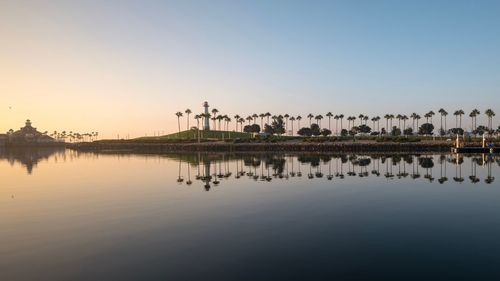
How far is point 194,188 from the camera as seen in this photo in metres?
41.3

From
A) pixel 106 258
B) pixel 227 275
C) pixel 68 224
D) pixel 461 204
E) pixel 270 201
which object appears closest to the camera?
pixel 227 275

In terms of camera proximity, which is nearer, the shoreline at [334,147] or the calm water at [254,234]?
the calm water at [254,234]

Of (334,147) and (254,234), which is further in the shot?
(334,147)

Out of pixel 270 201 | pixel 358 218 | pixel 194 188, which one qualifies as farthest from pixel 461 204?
pixel 194 188

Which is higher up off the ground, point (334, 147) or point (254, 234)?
point (254, 234)

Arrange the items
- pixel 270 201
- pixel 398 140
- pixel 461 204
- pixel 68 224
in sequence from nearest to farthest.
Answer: pixel 68 224
pixel 461 204
pixel 270 201
pixel 398 140

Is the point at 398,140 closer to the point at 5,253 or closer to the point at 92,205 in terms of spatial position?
the point at 92,205

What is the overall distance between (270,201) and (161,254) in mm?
16241

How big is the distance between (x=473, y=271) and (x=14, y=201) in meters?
38.3

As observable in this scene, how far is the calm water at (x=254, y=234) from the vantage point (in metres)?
14.9

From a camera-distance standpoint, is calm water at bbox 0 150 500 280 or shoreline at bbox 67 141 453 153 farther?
shoreline at bbox 67 141 453 153

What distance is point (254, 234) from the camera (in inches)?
811

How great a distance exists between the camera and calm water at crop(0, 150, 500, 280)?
14.9 meters

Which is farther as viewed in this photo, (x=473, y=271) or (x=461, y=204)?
(x=461, y=204)
